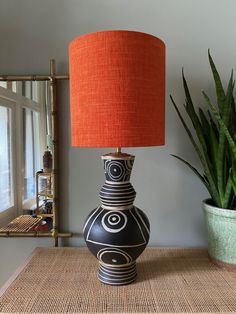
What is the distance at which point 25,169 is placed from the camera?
1.18 m

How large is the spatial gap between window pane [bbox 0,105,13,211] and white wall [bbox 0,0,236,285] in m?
0.20

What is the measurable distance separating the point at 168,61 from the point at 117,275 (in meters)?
0.85

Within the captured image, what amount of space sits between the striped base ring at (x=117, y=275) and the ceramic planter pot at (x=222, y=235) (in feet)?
1.04

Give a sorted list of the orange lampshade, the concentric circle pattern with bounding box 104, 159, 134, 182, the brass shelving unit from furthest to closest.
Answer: the brass shelving unit → the concentric circle pattern with bounding box 104, 159, 134, 182 → the orange lampshade

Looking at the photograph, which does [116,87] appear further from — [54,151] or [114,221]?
[54,151]

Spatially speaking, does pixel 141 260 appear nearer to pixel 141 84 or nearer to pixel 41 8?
pixel 141 84

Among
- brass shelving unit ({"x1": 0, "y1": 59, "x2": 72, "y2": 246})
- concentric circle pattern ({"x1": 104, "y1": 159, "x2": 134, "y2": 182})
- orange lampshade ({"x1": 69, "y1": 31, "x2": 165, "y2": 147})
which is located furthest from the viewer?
brass shelving unit ({"x1": 0, "y1": 59, "x2": 72, "y2": 246})

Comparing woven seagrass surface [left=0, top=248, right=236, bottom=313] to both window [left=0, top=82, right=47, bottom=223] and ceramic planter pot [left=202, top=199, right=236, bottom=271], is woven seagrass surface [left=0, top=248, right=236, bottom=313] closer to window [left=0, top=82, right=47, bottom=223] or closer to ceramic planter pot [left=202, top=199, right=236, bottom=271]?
ceramic planter pot [left=202, top=199, right=236, bottom=271]

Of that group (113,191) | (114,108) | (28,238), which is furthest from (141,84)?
(28,238)

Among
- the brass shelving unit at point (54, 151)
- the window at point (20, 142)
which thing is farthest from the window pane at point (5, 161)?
the brass shelving unit at point (54, 151)

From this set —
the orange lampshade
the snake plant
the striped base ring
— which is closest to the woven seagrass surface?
the striped base ring

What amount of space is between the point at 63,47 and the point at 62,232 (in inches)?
31.3

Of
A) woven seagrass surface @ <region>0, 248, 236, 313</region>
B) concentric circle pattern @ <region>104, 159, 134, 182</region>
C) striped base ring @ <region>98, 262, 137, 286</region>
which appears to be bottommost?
woven seagrass surface @ <region>0, 248, 236, 313</region>

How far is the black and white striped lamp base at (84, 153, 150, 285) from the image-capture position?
32.4 inches
